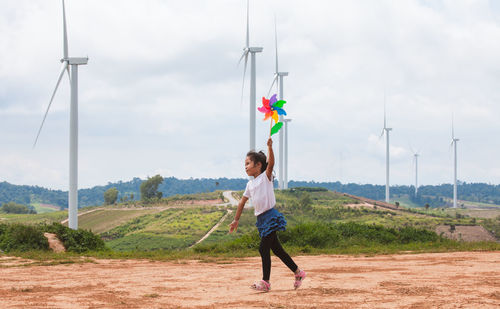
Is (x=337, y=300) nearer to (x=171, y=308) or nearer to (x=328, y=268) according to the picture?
(x=171, y=308)

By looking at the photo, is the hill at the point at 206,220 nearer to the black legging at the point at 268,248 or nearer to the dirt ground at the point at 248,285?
the dirt ground at the point at 248,285

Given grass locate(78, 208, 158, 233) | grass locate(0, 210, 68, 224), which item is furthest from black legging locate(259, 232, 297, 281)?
grass locate(0, 210, 68, 224)

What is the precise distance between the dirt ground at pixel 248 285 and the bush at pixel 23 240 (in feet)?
16.4

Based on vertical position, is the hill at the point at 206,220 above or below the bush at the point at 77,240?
below

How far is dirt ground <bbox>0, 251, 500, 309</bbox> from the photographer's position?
9.16 metres

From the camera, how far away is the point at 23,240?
2172cm

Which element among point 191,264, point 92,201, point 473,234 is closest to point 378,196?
point 92,201

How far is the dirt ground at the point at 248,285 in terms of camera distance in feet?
30.0

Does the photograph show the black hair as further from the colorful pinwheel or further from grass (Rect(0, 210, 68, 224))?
grass (Rect(0, 210, 68, 224))

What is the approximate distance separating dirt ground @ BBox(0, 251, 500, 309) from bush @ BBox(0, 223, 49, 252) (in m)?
4.99

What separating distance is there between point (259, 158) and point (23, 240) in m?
15.0

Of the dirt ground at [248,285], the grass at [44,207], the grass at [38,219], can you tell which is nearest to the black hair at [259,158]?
the dirt ground at [248,285]

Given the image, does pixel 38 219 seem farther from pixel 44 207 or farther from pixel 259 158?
pixel 44 207

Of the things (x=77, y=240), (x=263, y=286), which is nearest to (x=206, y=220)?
(x=77, y=240)
